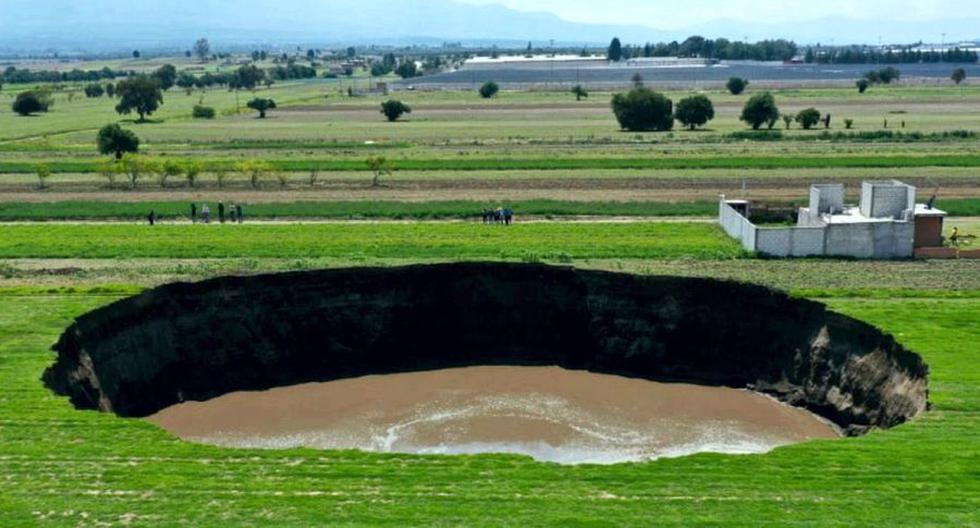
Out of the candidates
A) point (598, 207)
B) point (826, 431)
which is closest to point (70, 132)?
point (598, 207)

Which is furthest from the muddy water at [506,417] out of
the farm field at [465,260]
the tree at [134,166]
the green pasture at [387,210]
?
the tree at [134,166]

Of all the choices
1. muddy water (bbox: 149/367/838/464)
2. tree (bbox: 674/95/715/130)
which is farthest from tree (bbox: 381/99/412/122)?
muddy water (bbox: 149/367/838/464)

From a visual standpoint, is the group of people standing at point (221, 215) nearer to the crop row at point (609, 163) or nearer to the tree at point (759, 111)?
the crop row at point (609, 163)

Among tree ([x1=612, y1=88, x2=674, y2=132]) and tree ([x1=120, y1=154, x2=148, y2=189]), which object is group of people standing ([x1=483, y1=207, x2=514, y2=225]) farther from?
tree ([x1=612, y1=88, x2=674, y2=132])

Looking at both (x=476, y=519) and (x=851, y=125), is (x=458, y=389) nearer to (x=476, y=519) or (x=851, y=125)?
(x=476, y=519)

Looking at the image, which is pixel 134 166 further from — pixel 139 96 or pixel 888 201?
pixel 139 96

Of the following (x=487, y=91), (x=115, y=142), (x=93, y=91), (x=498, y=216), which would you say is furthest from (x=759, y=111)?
(x=93, y=91)
